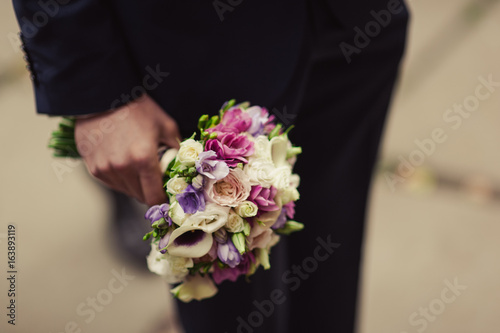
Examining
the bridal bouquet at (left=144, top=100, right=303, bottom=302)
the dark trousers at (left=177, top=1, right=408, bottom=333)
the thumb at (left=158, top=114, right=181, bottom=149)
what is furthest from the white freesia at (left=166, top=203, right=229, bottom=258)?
the dark trousers at (left=177, top=1, right=408, bottom=333)

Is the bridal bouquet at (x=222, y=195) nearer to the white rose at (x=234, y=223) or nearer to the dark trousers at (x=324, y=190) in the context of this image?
the white rose at (x=234, y=223)

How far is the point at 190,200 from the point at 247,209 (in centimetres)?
9

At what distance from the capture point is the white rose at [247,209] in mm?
833

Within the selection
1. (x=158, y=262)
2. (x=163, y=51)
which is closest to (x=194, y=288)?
(x=158, y=262)

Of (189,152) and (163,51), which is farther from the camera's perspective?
(163,51)

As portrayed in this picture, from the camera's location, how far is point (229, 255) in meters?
0.84

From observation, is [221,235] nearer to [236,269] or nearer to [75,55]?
[236,269]

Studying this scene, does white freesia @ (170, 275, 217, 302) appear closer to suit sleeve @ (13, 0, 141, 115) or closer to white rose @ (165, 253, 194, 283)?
white rose @ (165, 253, 194, 283)

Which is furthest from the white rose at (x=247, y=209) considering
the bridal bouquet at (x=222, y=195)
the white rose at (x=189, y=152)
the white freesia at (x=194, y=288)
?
the white freesia at (x=194, y=288)

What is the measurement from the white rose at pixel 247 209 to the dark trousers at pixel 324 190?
0.98ft

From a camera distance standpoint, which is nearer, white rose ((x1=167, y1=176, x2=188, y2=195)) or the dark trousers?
white rose ((x1=167, y1=176, x2=188, y2=195))

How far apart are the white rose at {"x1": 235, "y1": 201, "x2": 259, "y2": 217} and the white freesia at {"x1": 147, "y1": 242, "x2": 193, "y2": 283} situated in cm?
13

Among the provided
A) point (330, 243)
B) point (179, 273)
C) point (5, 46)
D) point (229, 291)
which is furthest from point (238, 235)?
point (5, 46)

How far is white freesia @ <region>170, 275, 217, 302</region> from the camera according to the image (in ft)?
3.20
